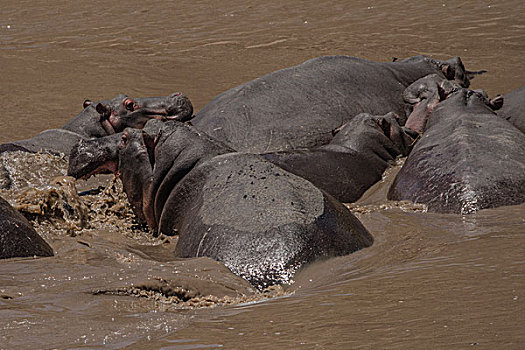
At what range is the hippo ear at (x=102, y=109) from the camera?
27.1ft

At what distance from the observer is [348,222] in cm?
474

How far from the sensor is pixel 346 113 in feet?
26.9

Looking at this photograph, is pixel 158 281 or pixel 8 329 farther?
pixel 158 281

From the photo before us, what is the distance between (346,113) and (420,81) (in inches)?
50.3

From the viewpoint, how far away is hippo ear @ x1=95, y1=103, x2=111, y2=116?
827 centimetres

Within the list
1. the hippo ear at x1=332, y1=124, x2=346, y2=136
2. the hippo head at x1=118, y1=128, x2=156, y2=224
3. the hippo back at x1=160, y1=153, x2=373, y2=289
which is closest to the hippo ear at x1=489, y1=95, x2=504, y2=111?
the hippo ear at x1=332, y1=124, x2=346, y2=136

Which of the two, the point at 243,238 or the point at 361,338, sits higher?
the point at 361,338

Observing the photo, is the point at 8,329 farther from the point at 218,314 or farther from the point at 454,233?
the point at 454,233

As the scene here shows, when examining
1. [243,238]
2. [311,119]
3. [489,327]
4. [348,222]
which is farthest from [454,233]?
[311,119]

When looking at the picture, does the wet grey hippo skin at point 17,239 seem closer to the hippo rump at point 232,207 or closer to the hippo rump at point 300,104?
the hippo rump at point 232,207

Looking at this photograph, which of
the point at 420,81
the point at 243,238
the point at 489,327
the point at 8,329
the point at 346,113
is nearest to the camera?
the point at 489,327

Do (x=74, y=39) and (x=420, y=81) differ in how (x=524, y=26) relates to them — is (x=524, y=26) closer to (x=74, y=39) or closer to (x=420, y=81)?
(x=420, y=81)

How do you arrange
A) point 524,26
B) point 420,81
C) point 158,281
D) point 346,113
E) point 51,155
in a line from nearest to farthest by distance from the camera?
1. point 158,281
2. point 51,155
3. point 346,113
4. point 420,81
5. point 524,26

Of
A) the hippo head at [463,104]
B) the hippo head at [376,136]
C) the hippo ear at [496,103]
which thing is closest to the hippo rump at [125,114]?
the hippo head at [376,136]
